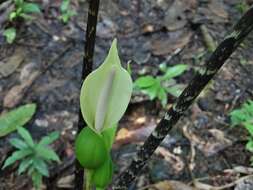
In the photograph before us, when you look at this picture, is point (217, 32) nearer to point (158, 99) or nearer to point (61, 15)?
point (158, 99)

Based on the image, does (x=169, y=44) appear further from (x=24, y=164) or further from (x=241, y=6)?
(x=24, y=164)

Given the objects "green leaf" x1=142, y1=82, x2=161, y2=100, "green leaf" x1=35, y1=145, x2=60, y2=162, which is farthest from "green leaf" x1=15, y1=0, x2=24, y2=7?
"green leaf" x1=35, y1=145, x2=60, y2=162

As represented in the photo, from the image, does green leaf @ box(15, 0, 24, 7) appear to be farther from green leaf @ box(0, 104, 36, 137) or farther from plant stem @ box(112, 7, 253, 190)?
plant stem @ box(112, 7, 253, 190)

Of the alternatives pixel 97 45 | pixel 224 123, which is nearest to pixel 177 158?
pixel 224 123

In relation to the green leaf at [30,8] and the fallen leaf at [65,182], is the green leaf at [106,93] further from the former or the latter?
the green leaf at [30,8]

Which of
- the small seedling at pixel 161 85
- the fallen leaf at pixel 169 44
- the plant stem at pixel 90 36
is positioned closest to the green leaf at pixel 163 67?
the small seedling at pixel 161 85
